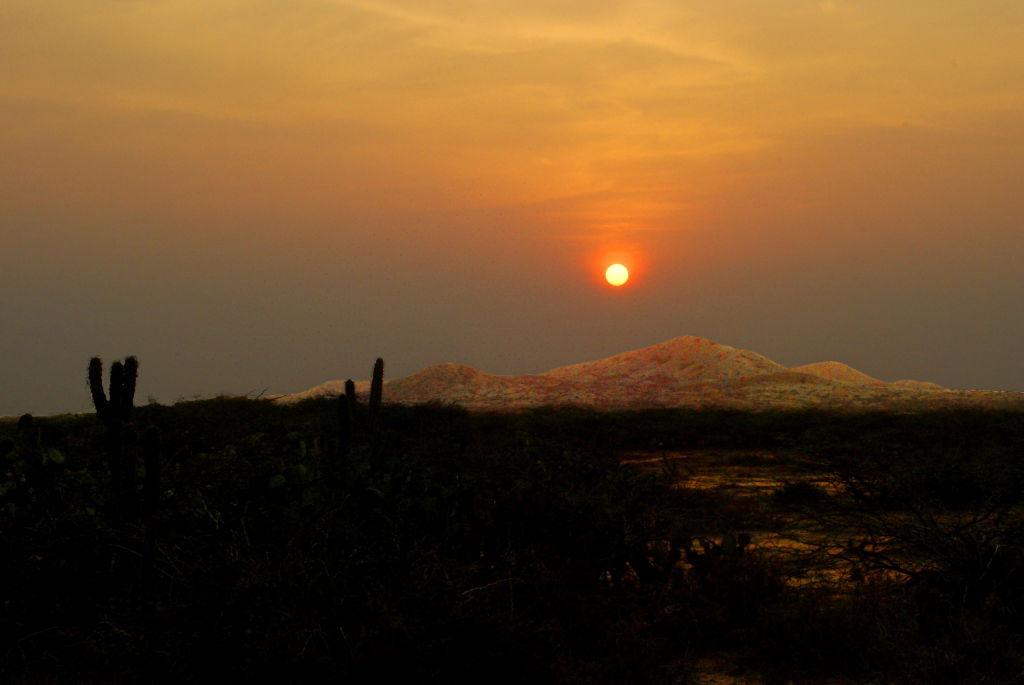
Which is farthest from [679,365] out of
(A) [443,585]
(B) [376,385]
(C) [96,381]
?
(A) [443,585]

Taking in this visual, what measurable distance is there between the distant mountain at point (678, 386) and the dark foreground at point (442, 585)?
37.7 metres

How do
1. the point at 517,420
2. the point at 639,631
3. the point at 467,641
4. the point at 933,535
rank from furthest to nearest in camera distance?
the point at 517,420
the point at 933,535
the point at 639,631
the point at 467,641

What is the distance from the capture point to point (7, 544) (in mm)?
7312

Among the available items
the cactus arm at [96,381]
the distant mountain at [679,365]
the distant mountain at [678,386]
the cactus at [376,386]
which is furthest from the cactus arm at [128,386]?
the distant mountain at [679,365]

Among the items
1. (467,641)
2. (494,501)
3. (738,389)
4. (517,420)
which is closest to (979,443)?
(517,420)

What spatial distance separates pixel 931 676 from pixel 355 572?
3741mm

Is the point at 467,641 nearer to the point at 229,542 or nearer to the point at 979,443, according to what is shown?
the point at 229,542

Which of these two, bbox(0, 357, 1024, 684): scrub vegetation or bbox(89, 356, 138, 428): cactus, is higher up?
bbox(89, 356, 138, 428): cactus

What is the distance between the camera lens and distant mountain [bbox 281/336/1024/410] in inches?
1924

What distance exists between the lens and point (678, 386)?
2190 inches

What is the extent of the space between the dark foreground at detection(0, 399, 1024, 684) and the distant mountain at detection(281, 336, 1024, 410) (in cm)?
3771

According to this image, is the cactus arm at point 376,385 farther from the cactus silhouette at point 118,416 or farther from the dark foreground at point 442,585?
the dark foreground at point 442,585

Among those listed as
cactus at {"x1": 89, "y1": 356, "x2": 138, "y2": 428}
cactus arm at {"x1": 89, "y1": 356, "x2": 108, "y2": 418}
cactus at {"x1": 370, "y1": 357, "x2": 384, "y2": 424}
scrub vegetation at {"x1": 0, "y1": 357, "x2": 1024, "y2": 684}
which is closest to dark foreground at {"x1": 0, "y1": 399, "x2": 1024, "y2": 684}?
scrub vegetation at {"x1": 0, "y1": 357, "x2": 1024, "y2": 684}

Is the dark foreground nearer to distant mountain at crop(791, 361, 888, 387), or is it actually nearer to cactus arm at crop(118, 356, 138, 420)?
cactus arm at crop(118, 356, 138, 420)
